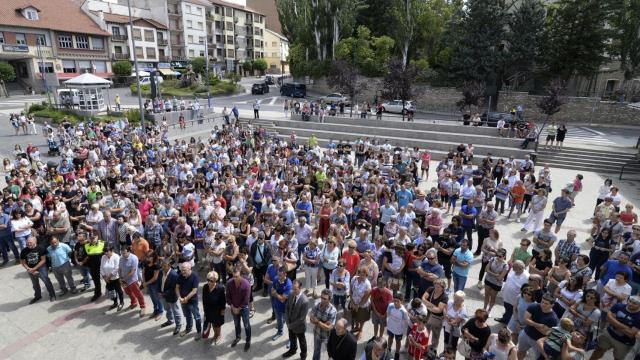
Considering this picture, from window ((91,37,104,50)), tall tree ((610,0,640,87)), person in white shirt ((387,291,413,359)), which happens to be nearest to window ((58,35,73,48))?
window ((91,37,104,50))

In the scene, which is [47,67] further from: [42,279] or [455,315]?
[455,315]

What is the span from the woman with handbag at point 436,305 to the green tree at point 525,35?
34.0 m

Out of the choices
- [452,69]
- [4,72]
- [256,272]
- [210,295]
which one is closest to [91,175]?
[256,272]

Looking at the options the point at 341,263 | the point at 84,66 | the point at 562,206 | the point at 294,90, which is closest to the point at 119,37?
the point at 84,66

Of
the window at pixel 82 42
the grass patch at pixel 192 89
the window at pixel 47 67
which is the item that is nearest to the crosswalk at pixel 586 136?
the grass patch at pixel 192 89

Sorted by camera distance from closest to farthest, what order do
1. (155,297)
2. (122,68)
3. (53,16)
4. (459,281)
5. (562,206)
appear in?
1. (459,281)
2. (155,297)
3. (562,206)
4. (53,16)
5. (122,68)

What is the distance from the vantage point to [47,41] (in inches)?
1770

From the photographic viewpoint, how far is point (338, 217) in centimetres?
890

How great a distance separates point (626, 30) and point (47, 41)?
60.1 m

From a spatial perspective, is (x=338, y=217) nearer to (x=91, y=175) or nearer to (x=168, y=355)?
(x=168, y=355)

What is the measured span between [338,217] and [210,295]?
369cm

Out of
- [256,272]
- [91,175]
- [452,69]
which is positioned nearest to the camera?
[256,272]

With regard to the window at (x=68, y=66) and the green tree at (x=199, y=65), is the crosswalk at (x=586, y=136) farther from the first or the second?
the window at (x=68, y=66)

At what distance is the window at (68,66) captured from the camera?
154 ft
